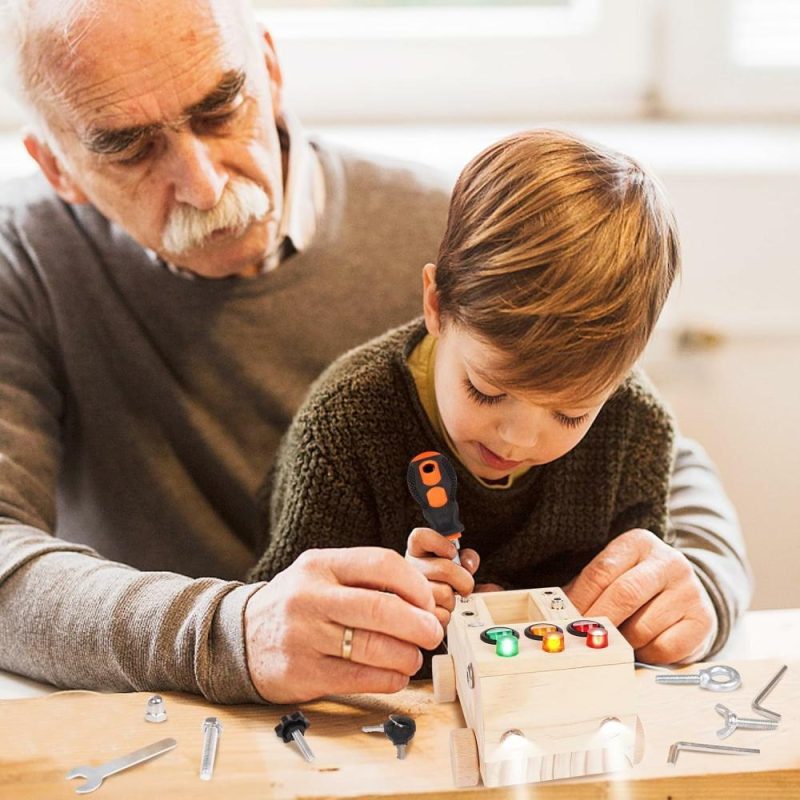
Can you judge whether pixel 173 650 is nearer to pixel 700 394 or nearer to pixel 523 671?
pixel 523 671

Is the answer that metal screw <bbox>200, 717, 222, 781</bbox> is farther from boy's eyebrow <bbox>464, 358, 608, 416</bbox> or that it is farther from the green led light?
boy's eyebrow <bbox>464, 358, 608, 416</bbox>

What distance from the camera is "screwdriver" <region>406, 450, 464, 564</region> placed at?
0.87 m

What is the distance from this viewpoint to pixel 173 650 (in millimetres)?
895

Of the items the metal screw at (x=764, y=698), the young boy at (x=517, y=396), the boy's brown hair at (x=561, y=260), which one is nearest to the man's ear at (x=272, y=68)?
the young boy at (x=517, y=396)

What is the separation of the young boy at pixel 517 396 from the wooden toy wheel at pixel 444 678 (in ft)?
0.15

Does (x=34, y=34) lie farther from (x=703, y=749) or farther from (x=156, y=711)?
(x=703, y=749)

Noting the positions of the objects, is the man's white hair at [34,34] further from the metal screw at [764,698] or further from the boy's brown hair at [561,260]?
the metal screw at [764,698]

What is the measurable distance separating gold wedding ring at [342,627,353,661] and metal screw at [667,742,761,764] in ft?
0.82

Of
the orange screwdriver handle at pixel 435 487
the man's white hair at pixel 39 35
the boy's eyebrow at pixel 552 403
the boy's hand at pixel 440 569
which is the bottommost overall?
the boy's hand at pixel 440 569

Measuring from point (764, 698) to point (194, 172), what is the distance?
28.7 inches

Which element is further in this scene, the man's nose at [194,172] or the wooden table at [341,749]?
the man's nose at [194,172]

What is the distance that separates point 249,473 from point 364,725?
555mm

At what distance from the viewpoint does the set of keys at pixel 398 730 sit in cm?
80

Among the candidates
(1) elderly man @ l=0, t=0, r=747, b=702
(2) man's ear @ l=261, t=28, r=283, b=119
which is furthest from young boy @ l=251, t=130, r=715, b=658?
(2) man's ear @ l=261, t=28, r=283, b=119
